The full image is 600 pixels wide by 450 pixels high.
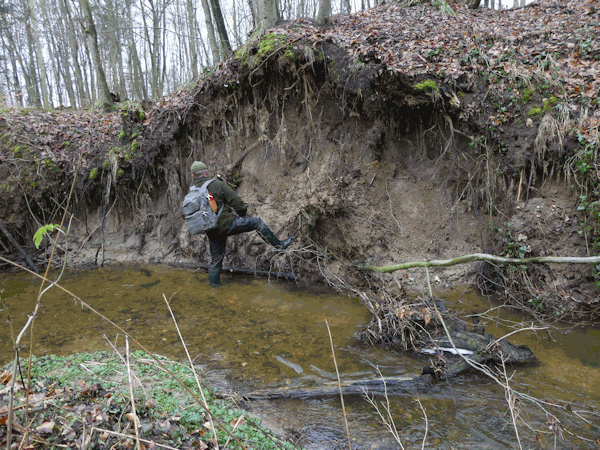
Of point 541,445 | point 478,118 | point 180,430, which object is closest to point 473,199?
point 478,118

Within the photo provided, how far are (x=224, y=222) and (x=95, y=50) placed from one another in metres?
7.61

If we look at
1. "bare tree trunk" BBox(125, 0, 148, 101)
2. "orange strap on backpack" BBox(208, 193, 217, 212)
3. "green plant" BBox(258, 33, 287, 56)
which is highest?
"bare tree trunk" BBox(125, 0, 148, 101)

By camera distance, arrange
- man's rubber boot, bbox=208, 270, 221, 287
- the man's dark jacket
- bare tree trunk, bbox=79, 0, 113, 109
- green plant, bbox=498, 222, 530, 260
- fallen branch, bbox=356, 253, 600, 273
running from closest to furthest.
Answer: fallen branch, bbox=356, 253, 600, 273 < green plant, bbox=498, 222, 530, 260 < the man's dark jacket < man's rubber boot, bbox=208, 270, 221, 287 < bare tree trunk, bbox=79, 0, 113, 109

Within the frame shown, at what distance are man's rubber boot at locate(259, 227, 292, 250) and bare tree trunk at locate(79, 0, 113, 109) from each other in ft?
26.0

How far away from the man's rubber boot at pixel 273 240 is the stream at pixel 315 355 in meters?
0.74

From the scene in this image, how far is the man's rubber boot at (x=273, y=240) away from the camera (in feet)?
22.2

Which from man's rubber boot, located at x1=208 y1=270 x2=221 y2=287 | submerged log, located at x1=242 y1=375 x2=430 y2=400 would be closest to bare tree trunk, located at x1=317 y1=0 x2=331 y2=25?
man's rubber boot, located at x1=208 y1=270 x2=221 y2=287

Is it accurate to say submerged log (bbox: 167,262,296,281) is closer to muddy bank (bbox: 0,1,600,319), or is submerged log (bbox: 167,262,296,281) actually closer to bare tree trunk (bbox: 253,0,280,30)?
muddy bank (bbox: 0,1,600,319)

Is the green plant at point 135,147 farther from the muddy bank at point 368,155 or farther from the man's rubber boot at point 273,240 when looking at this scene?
the man's rubber boot at point 273,240

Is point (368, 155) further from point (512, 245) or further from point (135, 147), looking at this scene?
point (135, 147)

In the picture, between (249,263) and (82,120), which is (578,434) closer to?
(249,263)

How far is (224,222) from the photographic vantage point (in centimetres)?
662

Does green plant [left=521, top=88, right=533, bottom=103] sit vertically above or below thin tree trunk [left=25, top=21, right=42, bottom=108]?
below

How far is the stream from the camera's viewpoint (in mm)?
3154
